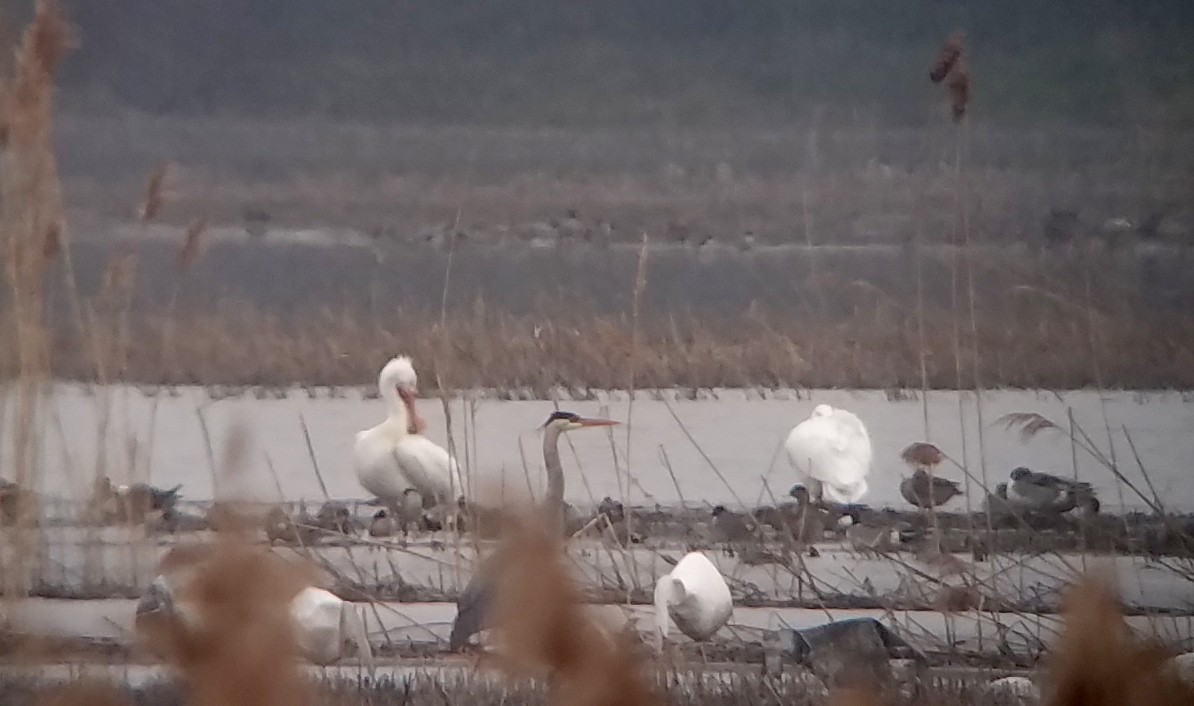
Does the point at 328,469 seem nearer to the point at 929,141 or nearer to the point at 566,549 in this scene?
the point at 566,549

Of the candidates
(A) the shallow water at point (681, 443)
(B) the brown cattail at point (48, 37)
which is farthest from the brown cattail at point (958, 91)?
(B) the brown cattail at point (48, 37)

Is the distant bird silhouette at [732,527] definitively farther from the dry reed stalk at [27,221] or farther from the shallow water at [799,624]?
the dry reed stalk at [27,221]

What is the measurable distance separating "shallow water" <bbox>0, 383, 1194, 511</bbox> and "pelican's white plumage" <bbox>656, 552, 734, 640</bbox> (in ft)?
0.27

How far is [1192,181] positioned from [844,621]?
2.17 ft

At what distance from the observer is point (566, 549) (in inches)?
56.5

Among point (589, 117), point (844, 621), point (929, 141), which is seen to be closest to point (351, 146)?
point (589, 117)

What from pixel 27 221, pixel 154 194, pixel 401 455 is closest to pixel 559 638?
pixel 401 455

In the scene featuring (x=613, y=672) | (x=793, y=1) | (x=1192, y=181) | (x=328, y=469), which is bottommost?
(x=613, y=672)

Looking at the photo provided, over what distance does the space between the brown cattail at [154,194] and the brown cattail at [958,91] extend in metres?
0.95

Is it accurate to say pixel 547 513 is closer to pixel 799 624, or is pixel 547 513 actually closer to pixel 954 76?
pixel 799 624

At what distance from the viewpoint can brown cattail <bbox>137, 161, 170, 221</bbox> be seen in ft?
4.88

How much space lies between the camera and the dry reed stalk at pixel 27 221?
59.0 inches

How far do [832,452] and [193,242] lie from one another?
811 mm

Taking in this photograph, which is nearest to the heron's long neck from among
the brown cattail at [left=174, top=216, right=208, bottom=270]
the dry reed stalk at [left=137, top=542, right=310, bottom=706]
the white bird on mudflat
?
the white bird on mudflat
